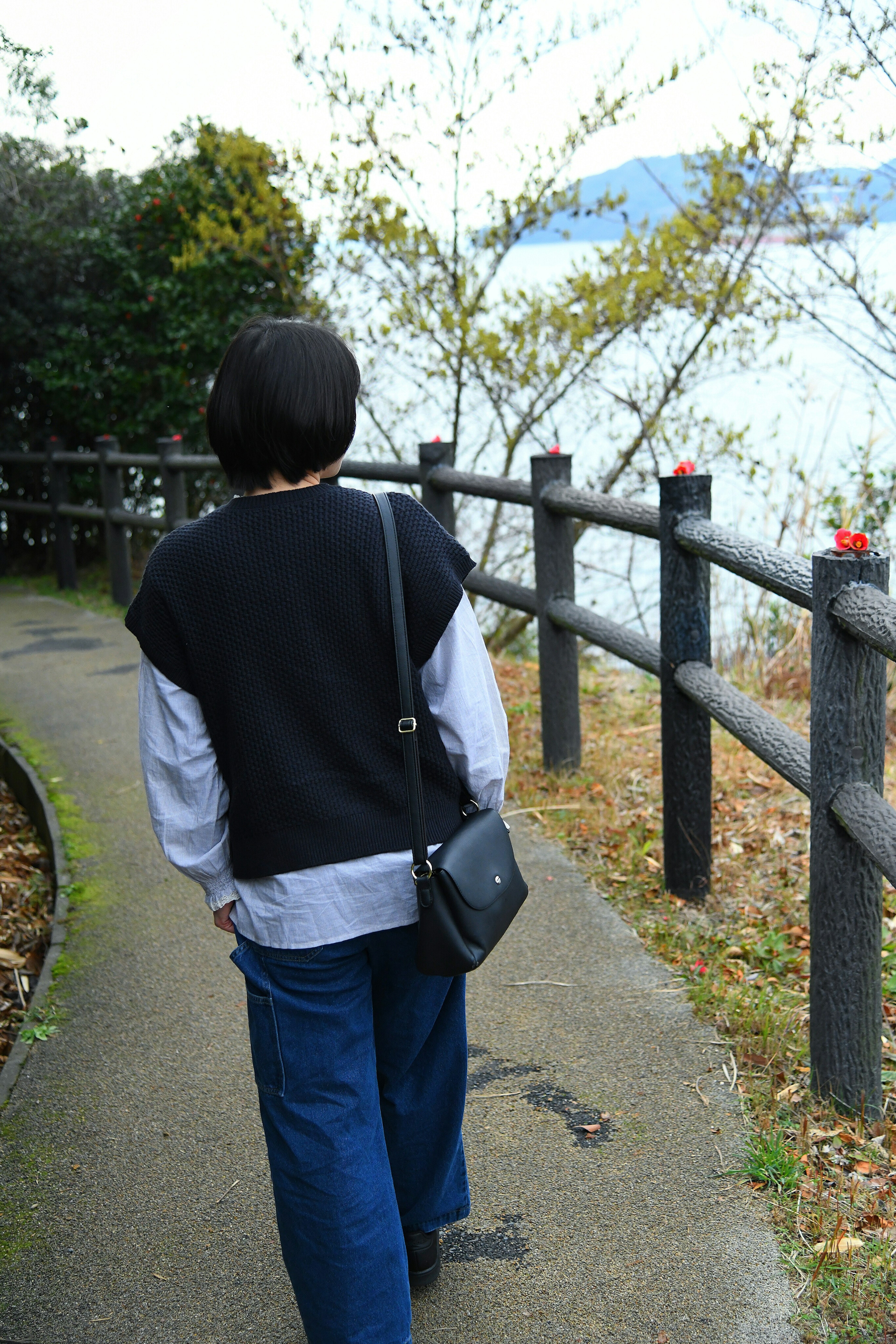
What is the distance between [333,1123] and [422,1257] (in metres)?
0.53

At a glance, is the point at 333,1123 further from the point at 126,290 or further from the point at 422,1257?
the point at 126,290

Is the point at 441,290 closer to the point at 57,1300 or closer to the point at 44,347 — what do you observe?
the point at 44,347

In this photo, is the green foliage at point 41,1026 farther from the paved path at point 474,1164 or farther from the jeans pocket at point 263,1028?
the jeans pocket at point 263,1028

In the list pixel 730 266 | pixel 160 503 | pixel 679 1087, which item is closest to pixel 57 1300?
pixel 679 1087

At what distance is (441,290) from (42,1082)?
596 cm

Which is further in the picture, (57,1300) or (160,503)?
(160,503)

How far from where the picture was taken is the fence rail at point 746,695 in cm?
231

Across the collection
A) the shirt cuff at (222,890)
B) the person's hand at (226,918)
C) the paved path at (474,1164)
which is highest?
the shirt cuff at (222,890)

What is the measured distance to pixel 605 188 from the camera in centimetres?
729

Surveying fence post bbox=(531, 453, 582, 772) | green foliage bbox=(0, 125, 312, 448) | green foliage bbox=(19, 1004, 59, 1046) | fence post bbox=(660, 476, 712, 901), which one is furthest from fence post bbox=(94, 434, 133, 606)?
fence post bbox=(660, 476, 712, 901)

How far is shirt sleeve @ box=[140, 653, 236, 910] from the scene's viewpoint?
170cm

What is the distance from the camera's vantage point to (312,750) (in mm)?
1688

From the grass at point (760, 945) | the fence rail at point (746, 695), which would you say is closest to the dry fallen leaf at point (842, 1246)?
the grass at point (760, 945)

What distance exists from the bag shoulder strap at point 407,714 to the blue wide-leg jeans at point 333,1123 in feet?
0.38
